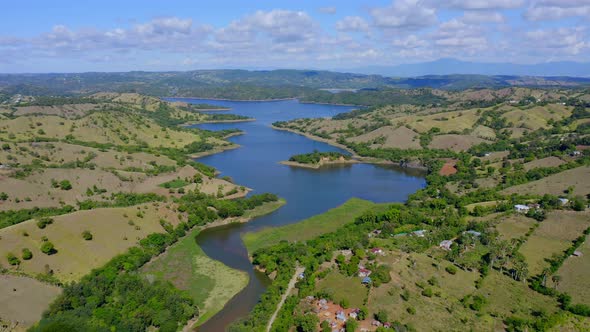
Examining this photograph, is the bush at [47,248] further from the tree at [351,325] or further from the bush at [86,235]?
the tree at [351,325]

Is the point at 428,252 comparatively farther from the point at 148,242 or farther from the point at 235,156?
the point at 235,156

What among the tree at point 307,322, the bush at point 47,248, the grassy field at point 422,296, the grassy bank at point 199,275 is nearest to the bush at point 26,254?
the bush at point 47,248

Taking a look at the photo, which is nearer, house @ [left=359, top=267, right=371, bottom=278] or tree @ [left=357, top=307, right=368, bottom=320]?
tree @ [left=357, top=307, right=368, bottom=320]

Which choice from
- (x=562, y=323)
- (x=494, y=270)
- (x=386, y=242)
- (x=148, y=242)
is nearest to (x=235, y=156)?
(x=148, y=242)

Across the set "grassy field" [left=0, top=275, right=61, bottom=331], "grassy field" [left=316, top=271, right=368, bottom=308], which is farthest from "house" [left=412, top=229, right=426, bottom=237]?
"grassy field" [left=0, top=275, right=61, bottom=331]

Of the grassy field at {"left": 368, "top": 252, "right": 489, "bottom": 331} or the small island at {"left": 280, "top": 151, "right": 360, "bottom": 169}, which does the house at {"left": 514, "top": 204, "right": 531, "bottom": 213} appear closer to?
the grassy field at {"left": 368, "top": 252, "right": 489, "bottom": 331}
